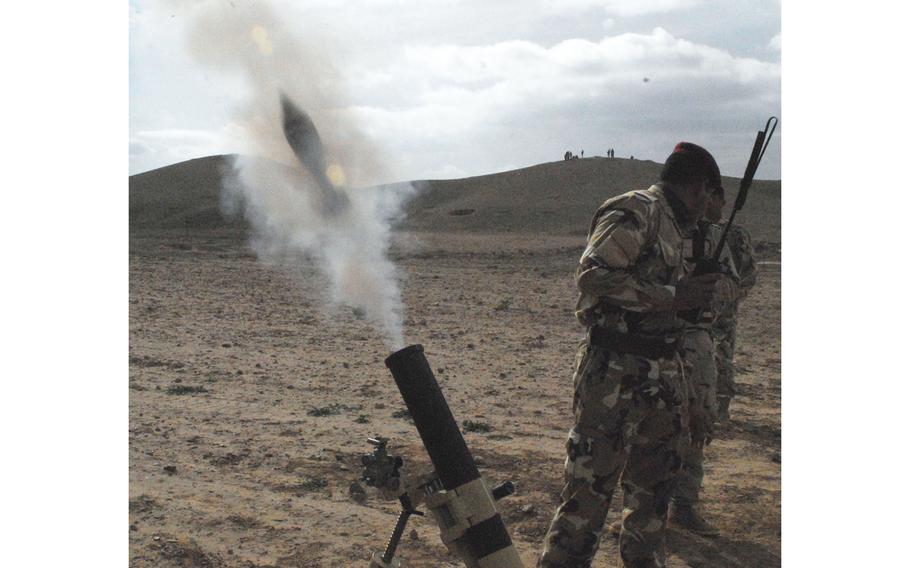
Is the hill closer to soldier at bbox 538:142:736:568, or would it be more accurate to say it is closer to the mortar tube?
soldier at bbox 538:142:736:568

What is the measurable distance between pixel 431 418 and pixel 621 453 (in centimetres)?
98

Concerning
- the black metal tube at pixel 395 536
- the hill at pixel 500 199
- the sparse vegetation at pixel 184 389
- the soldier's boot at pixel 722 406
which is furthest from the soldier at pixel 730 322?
→ the hill at pixel 500 199

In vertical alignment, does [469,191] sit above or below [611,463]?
above

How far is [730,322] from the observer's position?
6227 millimetres

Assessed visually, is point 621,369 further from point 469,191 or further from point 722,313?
point 469,191

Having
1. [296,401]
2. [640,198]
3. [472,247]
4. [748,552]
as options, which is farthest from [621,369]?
[472,247]

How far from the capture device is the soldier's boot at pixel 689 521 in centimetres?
536

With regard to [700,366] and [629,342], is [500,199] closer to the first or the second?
[700,366]

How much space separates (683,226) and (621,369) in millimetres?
746

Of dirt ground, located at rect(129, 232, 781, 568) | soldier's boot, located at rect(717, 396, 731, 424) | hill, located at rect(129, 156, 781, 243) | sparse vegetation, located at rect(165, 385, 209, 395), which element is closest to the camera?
dirt ground, located at rect(129, 232, 781, 568)

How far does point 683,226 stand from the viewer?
4.01 m

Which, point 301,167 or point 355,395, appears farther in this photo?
point 355,395

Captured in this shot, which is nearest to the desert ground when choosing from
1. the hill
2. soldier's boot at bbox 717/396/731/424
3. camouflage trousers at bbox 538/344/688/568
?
soldier's boot at bbox 717/396/731/424

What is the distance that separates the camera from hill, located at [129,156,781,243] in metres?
38.2
